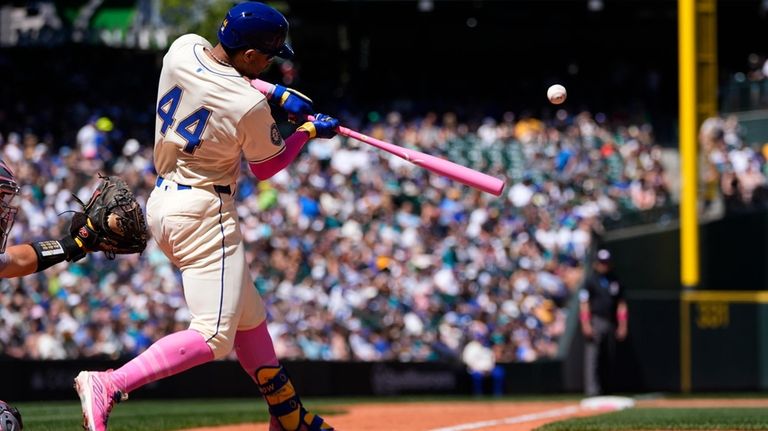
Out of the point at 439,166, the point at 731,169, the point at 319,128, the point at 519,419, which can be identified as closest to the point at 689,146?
the point at 731,169

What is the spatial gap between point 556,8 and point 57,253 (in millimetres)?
18870

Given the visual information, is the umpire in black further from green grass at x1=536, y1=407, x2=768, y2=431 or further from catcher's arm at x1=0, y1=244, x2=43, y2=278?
catcher's arm at x1=0, y1=244, x2=43, y2=278

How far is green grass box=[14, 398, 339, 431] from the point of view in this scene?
27.3 feet

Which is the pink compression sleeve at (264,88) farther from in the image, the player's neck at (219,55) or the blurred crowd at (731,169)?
the blurred crowd at (731,169)

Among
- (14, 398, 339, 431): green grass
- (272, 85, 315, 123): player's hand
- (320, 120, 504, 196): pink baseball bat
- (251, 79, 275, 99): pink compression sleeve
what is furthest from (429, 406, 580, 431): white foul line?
(251, 79, 275, 99): pink compression sleeve

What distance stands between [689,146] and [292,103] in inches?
432

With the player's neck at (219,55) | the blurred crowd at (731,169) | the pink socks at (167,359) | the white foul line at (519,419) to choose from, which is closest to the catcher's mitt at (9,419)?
the pink socks at (167,359)

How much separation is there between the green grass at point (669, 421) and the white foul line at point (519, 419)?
0.45m

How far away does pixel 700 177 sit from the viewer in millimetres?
17688

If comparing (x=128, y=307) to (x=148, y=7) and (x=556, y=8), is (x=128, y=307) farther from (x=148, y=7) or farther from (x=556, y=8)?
(x=148, y=7)

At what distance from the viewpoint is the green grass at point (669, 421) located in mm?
7831

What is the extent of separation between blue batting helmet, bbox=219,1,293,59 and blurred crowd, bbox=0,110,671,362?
325 inches

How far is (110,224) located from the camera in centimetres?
566

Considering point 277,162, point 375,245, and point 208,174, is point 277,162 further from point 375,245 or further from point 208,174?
point 375,245
